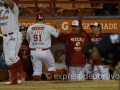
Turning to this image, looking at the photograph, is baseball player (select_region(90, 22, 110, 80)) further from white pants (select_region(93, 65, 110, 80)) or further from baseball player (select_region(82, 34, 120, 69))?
baseball player (select_region(82, 34, 120, 69))

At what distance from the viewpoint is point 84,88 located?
33.8 ft

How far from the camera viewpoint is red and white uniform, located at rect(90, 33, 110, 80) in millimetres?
12367

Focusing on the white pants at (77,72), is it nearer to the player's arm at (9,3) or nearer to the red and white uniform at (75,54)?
the red and white uniform at (75,54)

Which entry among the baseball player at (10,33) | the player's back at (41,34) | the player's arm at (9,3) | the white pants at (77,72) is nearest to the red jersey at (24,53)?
the player's back at (41,34)

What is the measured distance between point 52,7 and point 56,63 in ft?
6.26

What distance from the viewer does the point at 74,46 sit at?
12195 millimetres

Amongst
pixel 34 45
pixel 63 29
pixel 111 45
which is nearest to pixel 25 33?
pixel 34 45

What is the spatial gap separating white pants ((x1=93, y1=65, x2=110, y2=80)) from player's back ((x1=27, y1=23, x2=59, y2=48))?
1.37 m

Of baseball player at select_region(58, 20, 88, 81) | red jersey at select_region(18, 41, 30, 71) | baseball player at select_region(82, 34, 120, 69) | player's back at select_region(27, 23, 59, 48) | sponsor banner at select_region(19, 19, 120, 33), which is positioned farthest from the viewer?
sponsor banner at select_region(19, 19, 120, 33)

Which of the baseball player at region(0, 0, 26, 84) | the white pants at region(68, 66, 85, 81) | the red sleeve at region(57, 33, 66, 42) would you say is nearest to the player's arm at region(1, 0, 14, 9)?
the baseball player at region(0, 0, 26, 84)

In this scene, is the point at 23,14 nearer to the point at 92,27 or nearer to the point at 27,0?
the point at 27,0

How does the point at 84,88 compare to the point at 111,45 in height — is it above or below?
below

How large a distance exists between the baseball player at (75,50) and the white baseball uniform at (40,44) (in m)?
0.41

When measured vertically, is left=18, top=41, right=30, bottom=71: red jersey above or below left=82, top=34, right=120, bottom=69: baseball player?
below
